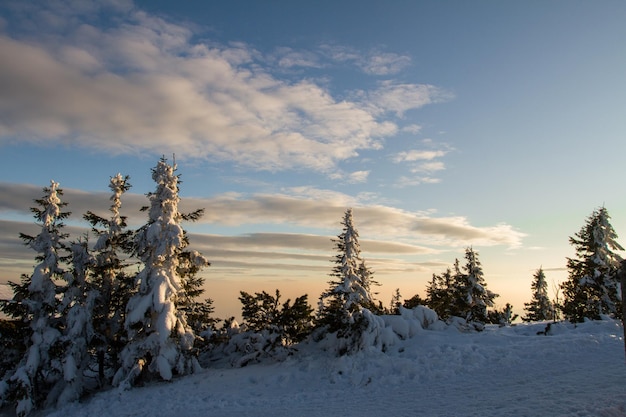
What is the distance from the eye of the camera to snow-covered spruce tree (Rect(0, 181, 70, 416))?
21.8 m

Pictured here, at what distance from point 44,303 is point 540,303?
5710 centimetres

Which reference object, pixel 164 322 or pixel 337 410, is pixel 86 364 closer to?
pixel 164 322

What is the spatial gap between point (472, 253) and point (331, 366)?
28.1 meters

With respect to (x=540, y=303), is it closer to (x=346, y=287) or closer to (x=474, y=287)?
(x=474, y=287)

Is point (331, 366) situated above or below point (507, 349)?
below

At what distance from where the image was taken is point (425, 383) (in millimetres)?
15320

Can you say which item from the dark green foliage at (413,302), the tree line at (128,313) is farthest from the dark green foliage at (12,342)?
the dark green foliage at (413,302)

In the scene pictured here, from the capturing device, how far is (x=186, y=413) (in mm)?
15586

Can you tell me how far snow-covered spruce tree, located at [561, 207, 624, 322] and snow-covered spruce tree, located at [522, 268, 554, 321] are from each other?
21.0 m

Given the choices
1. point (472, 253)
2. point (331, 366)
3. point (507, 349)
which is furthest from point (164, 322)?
point (472, 253)

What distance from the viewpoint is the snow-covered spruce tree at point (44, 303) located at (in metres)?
21.8

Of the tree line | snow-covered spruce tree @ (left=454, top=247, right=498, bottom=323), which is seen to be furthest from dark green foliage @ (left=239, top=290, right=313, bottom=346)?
snow-covered spruce tree @ (left=454, top=247, right=498, bottom=323)

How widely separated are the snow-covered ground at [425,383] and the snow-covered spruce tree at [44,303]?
126 inches

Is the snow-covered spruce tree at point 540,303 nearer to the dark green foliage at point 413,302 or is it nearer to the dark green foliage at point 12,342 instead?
the dark green foliage at point 413,302
